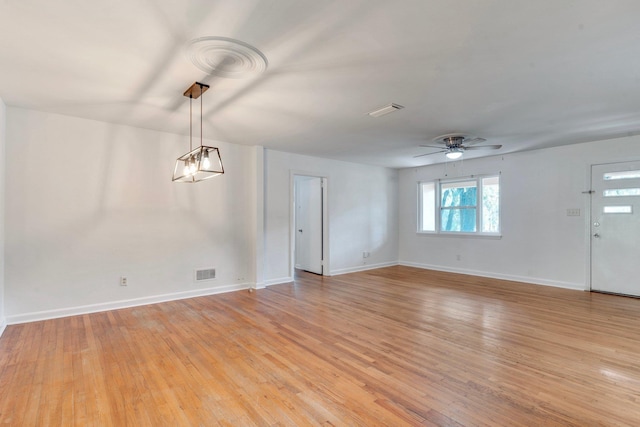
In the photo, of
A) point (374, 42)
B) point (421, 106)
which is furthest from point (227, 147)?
point (374, 42)

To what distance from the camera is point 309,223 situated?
7184 mm

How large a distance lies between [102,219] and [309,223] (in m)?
4.05

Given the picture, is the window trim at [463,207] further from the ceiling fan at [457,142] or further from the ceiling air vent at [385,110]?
the ceiling air vent at [385,110]

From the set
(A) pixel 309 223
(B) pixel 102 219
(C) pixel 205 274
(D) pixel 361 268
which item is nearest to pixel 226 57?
(B) pixel 102 219

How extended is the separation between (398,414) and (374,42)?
98.4 inches

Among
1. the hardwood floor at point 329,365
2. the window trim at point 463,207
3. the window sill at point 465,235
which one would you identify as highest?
the window trim at point 463,207

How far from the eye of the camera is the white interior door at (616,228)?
15.9ft

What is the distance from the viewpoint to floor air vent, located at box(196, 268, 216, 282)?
16.2ft

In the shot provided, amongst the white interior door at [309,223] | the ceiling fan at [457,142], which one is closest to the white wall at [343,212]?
the white interior door at [309,223]

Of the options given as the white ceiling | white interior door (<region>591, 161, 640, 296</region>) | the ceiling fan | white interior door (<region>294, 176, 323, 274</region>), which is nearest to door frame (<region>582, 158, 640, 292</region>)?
white interior door (<region>591, 161, 640, 296</region>)

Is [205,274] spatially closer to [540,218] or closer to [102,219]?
[102,219]

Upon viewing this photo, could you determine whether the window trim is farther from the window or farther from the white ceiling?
the white ceiling

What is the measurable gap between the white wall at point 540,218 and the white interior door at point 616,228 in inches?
4.8

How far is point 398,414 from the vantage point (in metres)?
1.96
